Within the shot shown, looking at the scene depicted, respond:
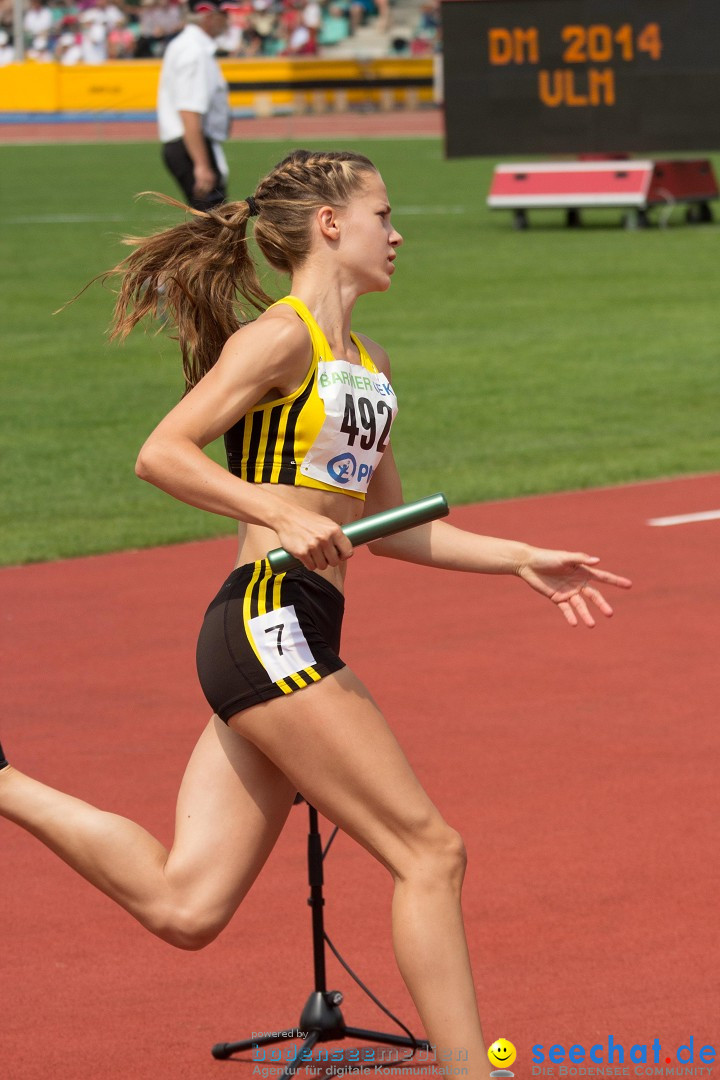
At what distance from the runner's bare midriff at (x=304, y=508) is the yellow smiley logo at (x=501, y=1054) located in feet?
3.50

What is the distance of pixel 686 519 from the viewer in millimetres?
9250

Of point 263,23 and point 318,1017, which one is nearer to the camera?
point 318,1017

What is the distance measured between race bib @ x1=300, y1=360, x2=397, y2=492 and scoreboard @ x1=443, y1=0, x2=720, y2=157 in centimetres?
1732

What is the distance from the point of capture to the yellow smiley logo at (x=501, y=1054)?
3873 mm

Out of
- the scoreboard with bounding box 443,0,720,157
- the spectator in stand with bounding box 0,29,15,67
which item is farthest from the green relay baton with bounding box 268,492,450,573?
the spectator in stand with bounding box 0,29,15,67

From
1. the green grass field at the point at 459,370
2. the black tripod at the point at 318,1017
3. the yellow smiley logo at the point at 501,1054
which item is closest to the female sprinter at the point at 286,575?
the black tripod at the point at 318,1017

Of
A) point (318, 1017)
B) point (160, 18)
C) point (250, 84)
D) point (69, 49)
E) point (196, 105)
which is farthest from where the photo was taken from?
point (160, 18)

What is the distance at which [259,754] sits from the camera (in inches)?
149

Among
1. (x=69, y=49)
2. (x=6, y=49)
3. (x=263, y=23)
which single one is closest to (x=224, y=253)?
(x=69, y=49)

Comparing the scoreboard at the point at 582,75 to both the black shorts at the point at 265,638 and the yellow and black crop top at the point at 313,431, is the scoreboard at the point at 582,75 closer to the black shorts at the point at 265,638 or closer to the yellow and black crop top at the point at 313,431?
the yellow and black crop top at the point at 313,431

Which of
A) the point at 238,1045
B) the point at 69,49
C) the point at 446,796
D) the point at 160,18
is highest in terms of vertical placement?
the point at 238,1045

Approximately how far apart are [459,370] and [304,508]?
34.2 feet

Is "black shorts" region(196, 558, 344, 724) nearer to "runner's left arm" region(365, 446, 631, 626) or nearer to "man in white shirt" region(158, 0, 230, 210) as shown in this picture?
"runner's left arm" region(365, 446, 631, 626)

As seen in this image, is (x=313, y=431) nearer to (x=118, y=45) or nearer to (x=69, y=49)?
(x=69, y=49)
